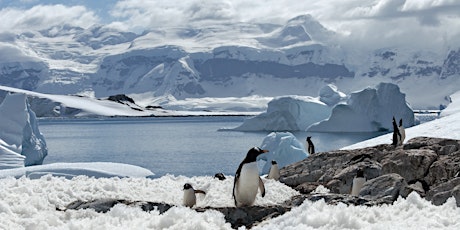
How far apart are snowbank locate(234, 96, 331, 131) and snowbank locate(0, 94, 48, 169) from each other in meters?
37.4

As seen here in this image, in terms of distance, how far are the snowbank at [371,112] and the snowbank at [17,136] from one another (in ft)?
116

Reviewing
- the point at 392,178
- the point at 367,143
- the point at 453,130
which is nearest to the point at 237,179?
the point at 392,178

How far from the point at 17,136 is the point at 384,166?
23.2m

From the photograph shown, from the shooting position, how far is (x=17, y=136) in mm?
34344

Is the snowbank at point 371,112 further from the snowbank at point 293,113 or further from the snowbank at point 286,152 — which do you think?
the snowbank at point 286,152

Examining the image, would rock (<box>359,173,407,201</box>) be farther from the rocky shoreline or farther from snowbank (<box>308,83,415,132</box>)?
snowbank (<box>308,83,415,132</box>)

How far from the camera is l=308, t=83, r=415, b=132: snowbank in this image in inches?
2635

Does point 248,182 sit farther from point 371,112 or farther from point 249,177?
point 371,112

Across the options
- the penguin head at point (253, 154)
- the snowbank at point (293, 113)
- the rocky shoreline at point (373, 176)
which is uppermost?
the snowbank at point (293, 113)

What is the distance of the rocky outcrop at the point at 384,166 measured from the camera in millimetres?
15180

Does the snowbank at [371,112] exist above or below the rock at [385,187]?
above

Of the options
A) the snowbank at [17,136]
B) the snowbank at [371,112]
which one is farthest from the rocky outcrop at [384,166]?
the snowbank at [371,112]

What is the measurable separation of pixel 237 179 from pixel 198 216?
3292mm

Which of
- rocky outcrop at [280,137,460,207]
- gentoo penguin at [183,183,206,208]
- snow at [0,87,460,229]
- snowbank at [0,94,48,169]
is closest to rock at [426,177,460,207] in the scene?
snow at [0,87,460,229]
